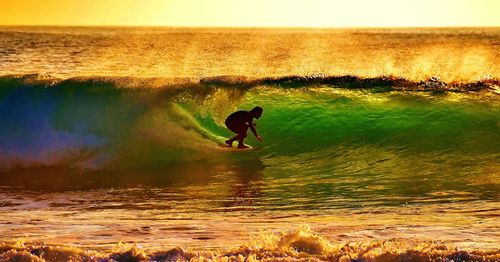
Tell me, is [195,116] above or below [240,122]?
below

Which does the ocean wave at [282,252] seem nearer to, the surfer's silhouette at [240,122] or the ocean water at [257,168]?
the ocean water at [257,168]

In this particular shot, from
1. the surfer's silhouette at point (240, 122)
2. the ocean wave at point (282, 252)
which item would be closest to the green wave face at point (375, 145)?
the surfer's silhouette at point (240, 122)

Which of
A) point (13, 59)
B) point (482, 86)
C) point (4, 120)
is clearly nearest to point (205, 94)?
point (4, 120)

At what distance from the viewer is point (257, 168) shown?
41.7ft

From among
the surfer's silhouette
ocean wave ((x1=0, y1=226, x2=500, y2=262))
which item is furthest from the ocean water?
the surfer's silhouette

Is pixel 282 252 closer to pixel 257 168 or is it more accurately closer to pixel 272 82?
pixel 257 168

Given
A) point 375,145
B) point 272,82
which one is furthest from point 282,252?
point 272,82

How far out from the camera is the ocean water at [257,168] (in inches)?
295

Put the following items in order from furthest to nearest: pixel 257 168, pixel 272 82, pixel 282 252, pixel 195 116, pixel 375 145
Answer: pixel 272 82
pixel 195 116
pixel 375 145
pixel 257 168
pixel 282 252

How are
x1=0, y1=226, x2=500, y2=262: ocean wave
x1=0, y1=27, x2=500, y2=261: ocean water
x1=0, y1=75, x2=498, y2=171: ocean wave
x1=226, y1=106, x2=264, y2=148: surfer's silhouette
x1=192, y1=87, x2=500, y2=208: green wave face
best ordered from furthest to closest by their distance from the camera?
1. x1=0, y1=75, x2=498, y2=171: ocean wave
2. x1=226, y1=106, x2=264, y2=148: surfer's silhouette
3. x1=192, y1=87, x2=500, y2=208: green wave face
4. x1=0, y1=27, x2=500, y2=261: ocean water
5. x1=0, y1=226, x2=500, y2=262: ocean wave

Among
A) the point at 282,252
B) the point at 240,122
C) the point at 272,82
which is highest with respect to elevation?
the point at 282,252

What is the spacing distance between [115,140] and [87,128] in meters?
0.88

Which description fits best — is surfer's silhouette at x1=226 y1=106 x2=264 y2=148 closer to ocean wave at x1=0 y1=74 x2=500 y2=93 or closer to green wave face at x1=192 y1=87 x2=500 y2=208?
green wave face at x1=192 y1=87 x2=500 y2=208

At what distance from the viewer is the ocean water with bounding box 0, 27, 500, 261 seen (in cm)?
750
